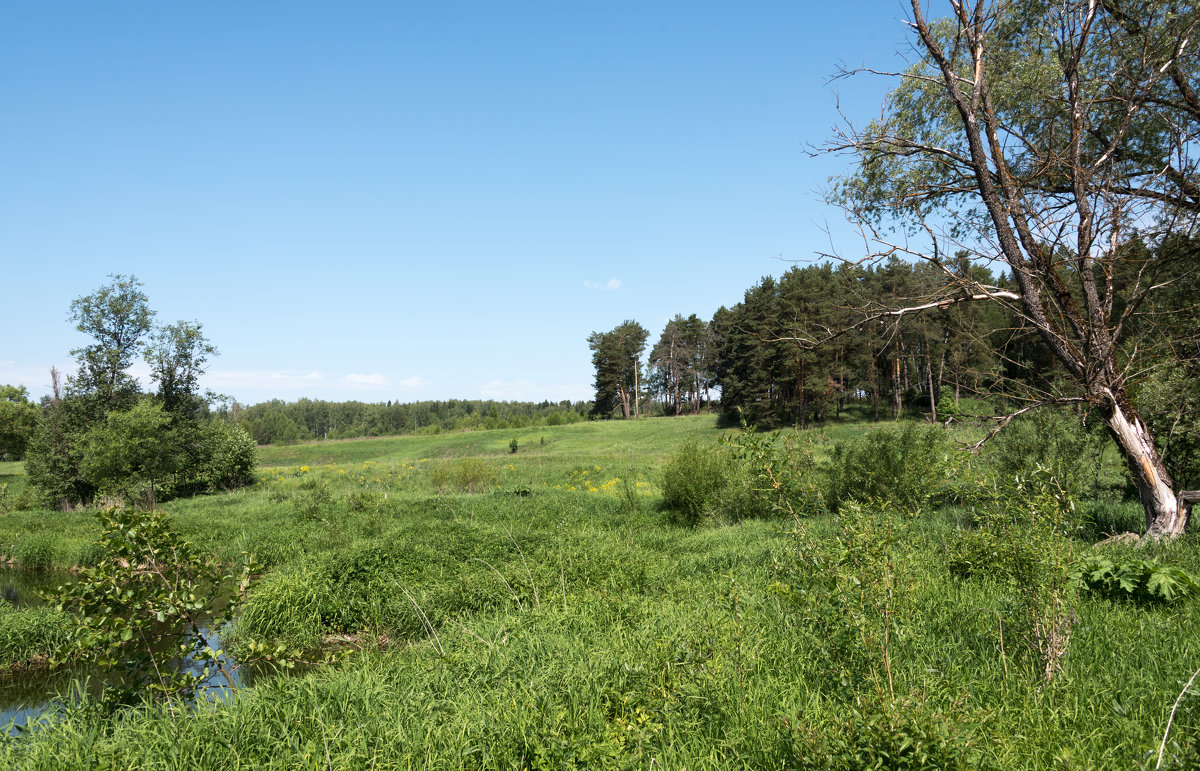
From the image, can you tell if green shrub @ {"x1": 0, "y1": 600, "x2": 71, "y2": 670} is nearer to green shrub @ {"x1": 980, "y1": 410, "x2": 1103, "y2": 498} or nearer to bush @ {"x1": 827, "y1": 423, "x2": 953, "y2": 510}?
bush @ {"x1": 827, "y1": 423, "x2": 953, "y2": 510}

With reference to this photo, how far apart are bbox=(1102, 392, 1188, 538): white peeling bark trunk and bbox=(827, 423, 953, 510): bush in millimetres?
4481

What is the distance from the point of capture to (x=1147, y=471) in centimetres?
711

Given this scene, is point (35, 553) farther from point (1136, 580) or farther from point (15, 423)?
point (15, 423)

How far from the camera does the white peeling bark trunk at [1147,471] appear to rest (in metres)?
7.08

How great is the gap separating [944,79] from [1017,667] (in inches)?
289

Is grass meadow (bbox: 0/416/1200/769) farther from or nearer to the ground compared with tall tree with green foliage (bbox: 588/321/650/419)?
nearer to the ground

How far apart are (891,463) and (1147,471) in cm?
575

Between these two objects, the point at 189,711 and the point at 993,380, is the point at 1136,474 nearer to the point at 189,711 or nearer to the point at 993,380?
the point at 993,380

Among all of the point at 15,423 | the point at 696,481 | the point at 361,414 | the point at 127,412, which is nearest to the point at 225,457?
the point at 127,412

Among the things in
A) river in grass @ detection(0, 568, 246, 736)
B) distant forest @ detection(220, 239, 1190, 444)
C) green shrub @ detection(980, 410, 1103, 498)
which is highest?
distant forest @ detection(220, 239, 1190, 444)

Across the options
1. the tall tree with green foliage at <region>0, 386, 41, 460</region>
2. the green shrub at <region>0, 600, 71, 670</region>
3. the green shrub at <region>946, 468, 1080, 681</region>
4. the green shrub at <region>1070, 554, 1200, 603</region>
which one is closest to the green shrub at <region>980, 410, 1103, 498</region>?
the green shrub at <region>1070, 554, 1200, 603</region>

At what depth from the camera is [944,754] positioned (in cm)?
248

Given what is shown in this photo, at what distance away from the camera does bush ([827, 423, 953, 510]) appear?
12.2 m

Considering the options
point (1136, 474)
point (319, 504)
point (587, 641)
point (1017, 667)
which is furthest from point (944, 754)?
point (319, 504)
